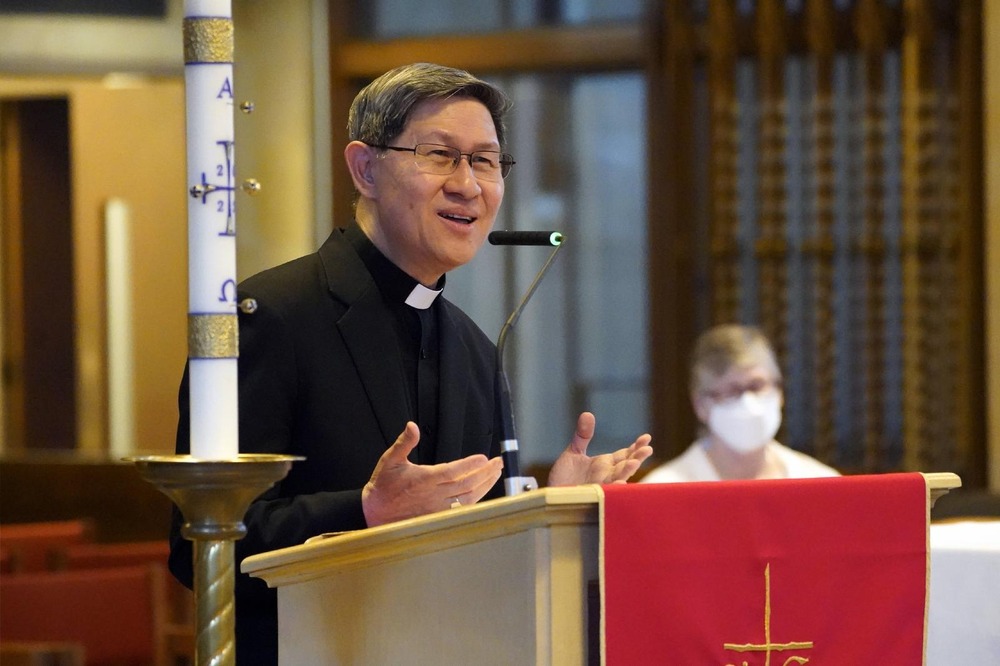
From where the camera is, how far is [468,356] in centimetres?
286

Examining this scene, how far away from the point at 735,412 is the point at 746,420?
0.06 meters

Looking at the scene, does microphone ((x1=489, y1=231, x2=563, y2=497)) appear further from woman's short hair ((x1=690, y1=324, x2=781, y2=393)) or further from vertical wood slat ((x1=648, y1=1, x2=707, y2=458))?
vertical wood slat ((x1=648, y1=1, x2=707, y2=458))

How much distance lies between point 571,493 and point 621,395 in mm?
7590

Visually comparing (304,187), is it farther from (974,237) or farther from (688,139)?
(974,237)

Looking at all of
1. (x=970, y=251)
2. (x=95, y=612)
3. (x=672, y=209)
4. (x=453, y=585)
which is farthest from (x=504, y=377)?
(x=672, y=209)

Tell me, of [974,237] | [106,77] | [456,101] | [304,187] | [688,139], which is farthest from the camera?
[106,77]

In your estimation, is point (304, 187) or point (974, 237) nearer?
point (974, 237)

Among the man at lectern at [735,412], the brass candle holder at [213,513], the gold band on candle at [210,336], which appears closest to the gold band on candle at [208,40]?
the gold band on candle at [210,336]

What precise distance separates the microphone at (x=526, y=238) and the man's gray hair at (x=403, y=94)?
33 cm

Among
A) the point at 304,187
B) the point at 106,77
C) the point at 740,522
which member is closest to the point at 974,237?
the point at 304,187

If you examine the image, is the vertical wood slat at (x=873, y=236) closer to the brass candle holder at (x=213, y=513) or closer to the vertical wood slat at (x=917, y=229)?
the vertical wood slat at (x=917, y=229)

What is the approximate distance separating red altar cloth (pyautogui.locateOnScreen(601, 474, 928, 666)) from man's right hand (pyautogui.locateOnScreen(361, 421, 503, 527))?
0.86ft

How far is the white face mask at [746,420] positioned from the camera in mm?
5590

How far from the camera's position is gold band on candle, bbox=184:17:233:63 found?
1.86 meters
